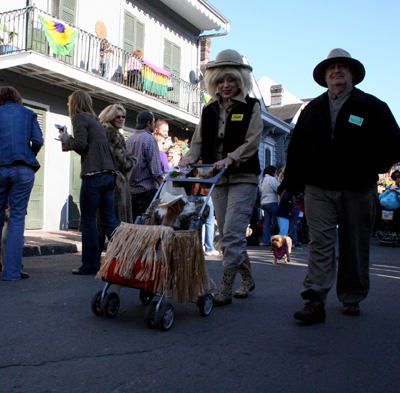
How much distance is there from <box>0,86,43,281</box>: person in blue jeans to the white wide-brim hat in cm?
307

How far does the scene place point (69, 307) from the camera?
3.87 metres

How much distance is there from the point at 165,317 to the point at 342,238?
1604 millimetres

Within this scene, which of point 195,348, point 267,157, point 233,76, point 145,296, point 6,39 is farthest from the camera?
point 267,157

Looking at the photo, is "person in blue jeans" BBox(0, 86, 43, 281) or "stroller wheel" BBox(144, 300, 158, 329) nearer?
"stroller wheel" BBox(144, 300, 158, 329)

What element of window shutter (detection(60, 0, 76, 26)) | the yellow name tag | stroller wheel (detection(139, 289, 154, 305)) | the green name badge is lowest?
stroller wheel (detection(139, 289, 154, 305))

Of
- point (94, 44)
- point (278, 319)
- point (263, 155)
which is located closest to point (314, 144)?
point (278, 319)

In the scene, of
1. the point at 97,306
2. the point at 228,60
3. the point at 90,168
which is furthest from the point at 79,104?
the point at 97,306

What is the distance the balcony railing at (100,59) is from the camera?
11.6 m

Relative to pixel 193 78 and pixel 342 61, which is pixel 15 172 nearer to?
pixel 342 61

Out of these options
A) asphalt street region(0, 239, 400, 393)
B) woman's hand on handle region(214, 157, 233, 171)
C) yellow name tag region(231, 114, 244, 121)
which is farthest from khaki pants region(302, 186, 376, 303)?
yellow name tag region(231, 114, 244, 121)

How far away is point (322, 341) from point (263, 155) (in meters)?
23.9

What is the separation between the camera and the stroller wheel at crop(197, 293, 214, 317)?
3673 mm

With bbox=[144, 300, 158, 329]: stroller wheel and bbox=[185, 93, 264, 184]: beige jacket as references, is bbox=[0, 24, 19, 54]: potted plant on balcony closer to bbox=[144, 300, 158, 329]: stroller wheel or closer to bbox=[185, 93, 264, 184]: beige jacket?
bbox=[185, 93, 264, 184]: beige jacket

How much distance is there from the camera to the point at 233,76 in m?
4.17
